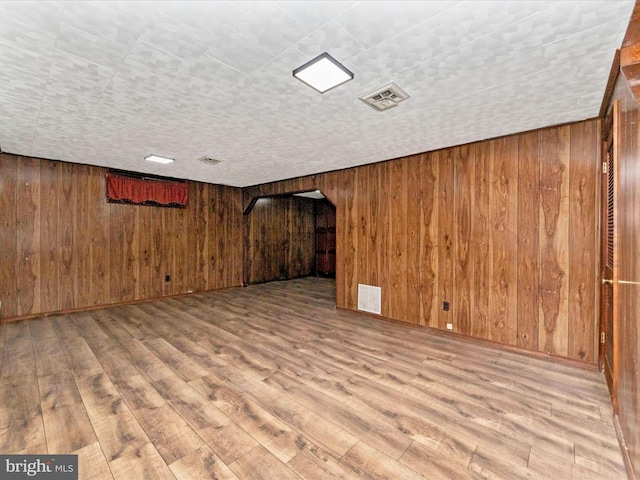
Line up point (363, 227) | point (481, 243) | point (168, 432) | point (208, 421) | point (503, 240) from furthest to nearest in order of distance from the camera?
point (363, 227) < point (481, 243) < point (503, 240) < point (208, 421) < point (168, 432)

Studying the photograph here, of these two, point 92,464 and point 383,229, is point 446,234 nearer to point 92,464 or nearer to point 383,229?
point 383,229

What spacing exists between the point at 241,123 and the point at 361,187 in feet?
7.71

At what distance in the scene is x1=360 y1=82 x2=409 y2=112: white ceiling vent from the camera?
2227 mm

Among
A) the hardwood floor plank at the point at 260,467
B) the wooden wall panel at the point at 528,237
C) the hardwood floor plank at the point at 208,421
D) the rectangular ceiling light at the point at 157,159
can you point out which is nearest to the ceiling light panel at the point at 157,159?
the rectangular ceiling light at the point at 157,159

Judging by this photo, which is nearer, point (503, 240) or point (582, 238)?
point (582, 238)

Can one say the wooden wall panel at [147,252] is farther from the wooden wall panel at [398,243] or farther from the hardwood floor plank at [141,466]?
the wooden wall panel at [398,243]

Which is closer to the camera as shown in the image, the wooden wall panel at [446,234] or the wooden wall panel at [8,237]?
the wooden wall panel at [446,234]

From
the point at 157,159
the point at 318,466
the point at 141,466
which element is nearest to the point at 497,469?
the point at 318,466

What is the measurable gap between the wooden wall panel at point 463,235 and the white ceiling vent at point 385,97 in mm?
1621

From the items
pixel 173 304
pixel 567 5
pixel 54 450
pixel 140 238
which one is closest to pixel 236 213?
pixel 140 238

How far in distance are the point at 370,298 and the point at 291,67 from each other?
3535mm

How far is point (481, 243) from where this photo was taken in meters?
3.45

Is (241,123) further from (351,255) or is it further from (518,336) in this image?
(518,336)

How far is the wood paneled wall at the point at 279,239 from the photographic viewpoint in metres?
7.55
